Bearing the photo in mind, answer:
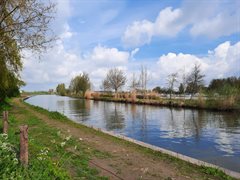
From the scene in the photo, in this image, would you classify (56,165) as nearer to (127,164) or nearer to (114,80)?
(127,164)

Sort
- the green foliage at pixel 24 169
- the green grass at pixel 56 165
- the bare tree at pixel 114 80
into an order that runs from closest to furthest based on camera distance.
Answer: the green foliage at pixel 24 169
the green grass at pixel 56 165
the bare tree at pixel 114 80

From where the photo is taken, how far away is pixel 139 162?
664 centimetres

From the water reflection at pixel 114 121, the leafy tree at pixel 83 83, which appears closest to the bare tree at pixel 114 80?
the leafy tree at pixel 83 83

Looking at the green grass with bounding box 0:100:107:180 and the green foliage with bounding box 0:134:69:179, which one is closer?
the green foliage with bounding box 0:134:69:179

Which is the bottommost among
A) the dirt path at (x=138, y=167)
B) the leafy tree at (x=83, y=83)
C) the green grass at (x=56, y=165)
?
the dirt path at (x=138, y=167)

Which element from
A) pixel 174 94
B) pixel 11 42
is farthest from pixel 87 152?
pixel 174 94

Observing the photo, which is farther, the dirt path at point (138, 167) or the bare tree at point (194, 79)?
the bare tree at point (194, 79)

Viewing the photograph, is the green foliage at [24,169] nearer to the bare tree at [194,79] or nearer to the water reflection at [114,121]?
the water reflection at [114,121]

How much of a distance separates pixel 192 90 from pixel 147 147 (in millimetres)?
33740

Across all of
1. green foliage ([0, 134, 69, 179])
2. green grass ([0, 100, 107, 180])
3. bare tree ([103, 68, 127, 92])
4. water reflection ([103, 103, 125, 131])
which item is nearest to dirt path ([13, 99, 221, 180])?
green grass ([0, 100, 107, 180])

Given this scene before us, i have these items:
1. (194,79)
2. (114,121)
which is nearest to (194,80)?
(194,79)

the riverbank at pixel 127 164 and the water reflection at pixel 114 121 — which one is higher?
the riverbank at pixel 127 164

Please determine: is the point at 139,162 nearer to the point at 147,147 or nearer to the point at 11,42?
the point at 147,147

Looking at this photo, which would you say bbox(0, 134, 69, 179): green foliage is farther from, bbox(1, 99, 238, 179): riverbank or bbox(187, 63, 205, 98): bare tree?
bbox(187, 63, 205, 98): bare tree
